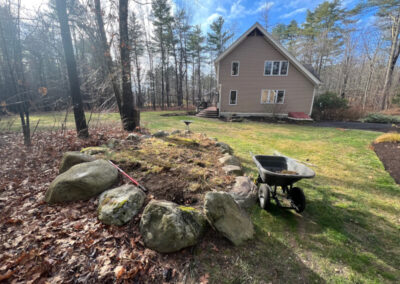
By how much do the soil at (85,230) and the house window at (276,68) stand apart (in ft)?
46.2

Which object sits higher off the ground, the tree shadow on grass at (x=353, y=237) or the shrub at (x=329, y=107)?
the shrub at (x=329, y=107)

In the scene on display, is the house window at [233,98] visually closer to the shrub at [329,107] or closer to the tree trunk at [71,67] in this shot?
the shrub at [329,107]

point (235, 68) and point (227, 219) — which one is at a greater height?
point (235, 68)

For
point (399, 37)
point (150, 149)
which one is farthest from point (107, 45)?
point (399, 37)

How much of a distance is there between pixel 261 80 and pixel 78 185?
1612 cm

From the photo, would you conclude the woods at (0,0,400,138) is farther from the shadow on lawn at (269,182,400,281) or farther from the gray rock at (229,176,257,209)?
the shadow on lawn at (269,182,400,281)

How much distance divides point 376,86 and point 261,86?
20.3m

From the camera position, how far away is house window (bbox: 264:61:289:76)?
14.8m

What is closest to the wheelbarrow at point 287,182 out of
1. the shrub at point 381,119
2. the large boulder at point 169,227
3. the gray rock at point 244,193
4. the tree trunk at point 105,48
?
the gray rock at point 244,193

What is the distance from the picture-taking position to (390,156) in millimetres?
5648

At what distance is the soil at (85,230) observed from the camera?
5.61ft

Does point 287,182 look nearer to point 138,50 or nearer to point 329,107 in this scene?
point 329,107

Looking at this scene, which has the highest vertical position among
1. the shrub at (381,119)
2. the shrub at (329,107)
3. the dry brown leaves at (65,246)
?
the shrub at (329,107)

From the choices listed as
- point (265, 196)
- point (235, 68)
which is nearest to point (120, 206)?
point (265, 196)
